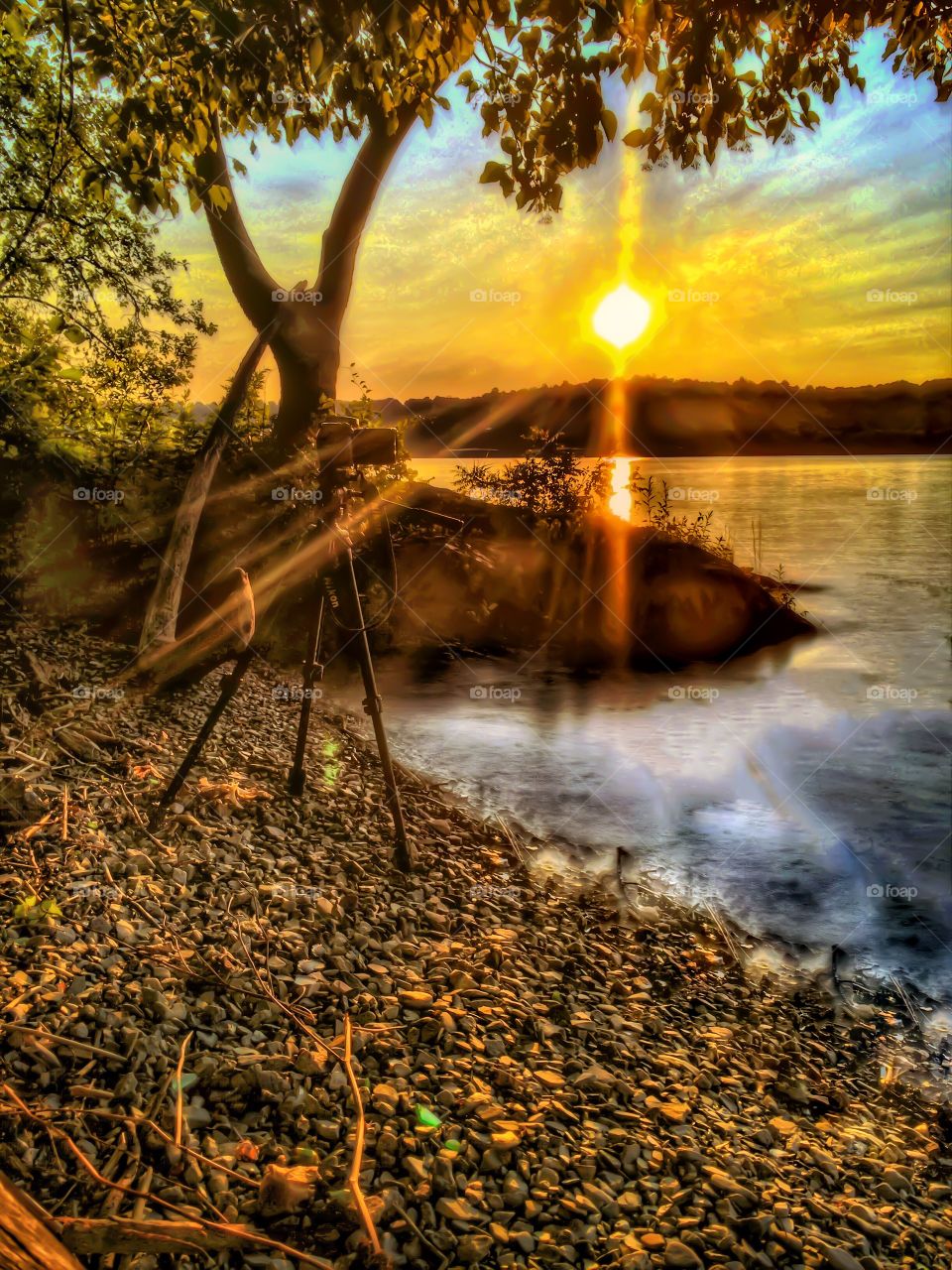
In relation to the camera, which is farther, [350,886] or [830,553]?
[830,553]

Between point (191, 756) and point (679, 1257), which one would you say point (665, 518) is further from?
point (679, 1257)

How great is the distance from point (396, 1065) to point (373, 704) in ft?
6.97

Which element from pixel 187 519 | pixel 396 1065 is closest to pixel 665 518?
pixel 187 519

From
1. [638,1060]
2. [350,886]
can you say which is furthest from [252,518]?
[638,1060]

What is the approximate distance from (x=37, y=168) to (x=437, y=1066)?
875 centimetres

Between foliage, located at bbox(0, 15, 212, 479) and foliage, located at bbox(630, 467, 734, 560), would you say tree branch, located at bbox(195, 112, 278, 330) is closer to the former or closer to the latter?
foliage, located at bbox(0, 15, 212, 479)

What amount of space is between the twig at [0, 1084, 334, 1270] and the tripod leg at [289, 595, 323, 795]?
8.71 ft

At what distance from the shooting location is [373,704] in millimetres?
4438

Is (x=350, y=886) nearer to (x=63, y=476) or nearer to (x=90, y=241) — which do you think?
(x=63, y=476)

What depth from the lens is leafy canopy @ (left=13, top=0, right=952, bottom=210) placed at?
343 cm

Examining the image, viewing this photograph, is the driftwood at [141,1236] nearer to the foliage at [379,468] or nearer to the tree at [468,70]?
the tree at [468,70]

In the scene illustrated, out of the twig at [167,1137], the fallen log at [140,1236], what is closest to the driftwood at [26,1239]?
the fallen log at [140,1236]

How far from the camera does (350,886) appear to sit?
13.2 ft

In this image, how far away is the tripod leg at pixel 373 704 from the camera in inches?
171
